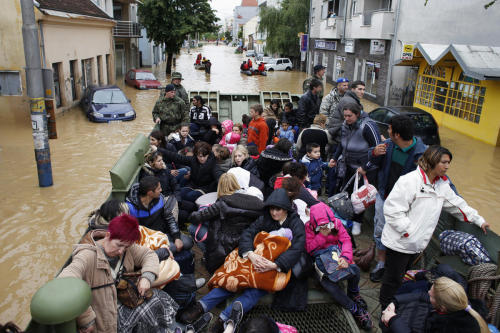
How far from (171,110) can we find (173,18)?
2668 centimetres

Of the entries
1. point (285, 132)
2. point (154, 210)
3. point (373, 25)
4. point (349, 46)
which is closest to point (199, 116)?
point (285, 132)

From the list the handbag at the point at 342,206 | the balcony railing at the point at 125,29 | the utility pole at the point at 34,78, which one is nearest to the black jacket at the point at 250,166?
the handbag at the point at 342,206

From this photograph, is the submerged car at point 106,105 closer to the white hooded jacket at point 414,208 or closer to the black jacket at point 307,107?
the black jacket at point 307,107

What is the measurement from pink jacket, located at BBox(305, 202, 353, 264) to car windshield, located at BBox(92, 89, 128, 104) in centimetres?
1493

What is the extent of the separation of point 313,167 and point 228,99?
6379 mm

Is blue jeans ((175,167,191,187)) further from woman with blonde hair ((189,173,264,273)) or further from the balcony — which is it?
the balcony

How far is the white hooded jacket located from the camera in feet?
12.1

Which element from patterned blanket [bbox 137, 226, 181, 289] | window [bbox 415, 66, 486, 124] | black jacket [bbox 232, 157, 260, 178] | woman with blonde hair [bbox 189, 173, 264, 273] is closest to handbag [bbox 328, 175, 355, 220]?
black jacket [bbox 232, 157, 260, 178]

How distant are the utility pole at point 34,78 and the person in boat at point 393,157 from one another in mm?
6416

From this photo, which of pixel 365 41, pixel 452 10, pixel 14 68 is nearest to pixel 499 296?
pixel 14 68

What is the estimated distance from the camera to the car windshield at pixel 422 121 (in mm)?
→ 11172

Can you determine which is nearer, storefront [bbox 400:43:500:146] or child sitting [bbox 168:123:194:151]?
child sitting [bbox 168:123:194:151]

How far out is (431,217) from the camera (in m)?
3.75

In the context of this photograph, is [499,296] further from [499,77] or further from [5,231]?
[499,77]
